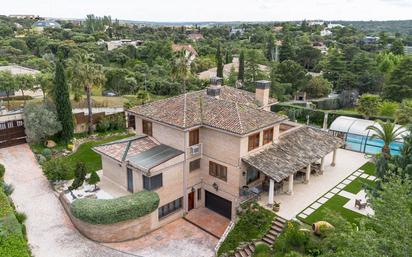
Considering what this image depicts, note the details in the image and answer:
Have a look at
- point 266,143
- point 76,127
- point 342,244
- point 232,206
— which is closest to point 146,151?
point 232,206

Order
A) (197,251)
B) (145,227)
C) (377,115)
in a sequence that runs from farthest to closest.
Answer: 1. (377,115)
2. (145,227)
3. (197,251)

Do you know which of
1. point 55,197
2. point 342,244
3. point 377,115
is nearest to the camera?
point 342,244

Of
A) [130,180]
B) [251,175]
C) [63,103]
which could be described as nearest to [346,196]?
[251,175]

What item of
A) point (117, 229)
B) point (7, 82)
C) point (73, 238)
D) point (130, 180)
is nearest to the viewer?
point (117, 229)

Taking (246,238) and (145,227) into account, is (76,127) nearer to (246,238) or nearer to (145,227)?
(145,227)

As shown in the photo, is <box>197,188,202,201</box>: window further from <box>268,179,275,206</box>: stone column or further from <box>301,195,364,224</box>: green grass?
<box>301,195,364,224</box>: green grass

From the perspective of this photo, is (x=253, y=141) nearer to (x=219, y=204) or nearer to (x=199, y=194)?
(x=219, y=204)

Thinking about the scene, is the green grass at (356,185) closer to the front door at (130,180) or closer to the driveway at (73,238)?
the driveway at (73,238)

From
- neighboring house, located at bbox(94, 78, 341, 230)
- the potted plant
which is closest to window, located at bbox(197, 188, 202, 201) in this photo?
neighboring house, located at bbox(94, 78, 341, 230)
